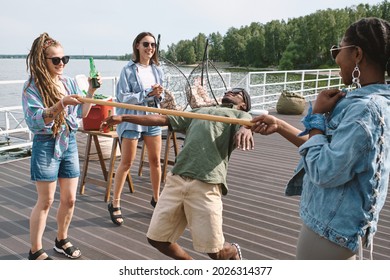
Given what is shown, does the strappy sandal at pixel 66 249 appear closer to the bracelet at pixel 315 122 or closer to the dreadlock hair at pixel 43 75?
the dreadlock hair at pixel 43 75

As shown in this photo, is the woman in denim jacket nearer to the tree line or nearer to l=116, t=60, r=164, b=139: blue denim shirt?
l=116, t=60, r=164, b=139: blue denim shirt

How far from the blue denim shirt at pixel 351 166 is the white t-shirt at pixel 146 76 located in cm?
235

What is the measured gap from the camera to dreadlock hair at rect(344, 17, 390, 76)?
4.06ft

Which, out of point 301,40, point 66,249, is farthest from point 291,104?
point 301,40

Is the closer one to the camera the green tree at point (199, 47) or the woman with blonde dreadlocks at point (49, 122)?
Result: the woman with blonde dreadlocks at point (49, 122)

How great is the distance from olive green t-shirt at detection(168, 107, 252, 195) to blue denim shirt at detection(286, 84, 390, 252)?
0.82 meters

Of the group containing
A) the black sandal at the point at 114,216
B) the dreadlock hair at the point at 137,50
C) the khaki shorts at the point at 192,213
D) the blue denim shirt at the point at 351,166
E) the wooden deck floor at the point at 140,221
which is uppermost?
the dreadlock hair at the point at 137,50

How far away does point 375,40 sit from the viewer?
4.07ft

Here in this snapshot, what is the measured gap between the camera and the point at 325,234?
→ 133cm

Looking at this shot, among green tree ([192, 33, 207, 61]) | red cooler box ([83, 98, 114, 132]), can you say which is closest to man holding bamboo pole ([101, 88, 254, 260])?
red cooler box ([83, 98, 114, 132])

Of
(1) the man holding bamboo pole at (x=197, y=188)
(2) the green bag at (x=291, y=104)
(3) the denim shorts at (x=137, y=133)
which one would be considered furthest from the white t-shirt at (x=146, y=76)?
(2) the green bag at (x=291, y=104)

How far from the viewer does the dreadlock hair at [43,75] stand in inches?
95.0

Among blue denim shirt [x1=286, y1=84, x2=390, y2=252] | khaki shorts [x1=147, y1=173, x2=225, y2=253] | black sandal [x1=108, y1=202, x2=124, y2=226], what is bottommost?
black sandal [x1=108, y1=202, x2=124, y2=226]
